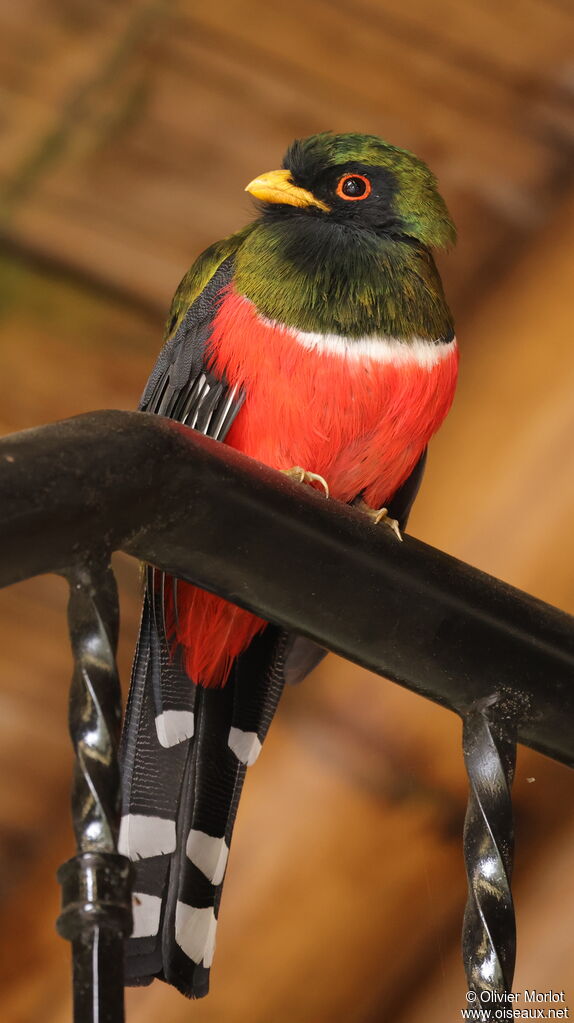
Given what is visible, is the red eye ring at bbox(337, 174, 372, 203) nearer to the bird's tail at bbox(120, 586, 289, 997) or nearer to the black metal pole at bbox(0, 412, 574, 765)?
the bird's tail at bbox(120, 586, 289, 997)

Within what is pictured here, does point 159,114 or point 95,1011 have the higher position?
point 159,114

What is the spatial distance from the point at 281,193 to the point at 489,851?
147 cm

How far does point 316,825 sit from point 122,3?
1587 millimetres

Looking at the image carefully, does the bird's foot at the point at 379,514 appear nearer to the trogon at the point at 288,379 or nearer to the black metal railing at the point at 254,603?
the trogon at the point at 288,379

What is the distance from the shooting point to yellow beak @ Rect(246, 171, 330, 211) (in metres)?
2.19

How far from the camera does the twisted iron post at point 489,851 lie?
89cm

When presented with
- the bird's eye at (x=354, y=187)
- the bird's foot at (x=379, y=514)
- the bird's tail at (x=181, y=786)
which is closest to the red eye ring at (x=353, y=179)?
the bird's eye at (x=354, y=187)

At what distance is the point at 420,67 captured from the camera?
106 inches

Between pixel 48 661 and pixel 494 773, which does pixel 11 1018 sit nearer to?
pixel 48 661

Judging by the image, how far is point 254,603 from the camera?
35.9 inches

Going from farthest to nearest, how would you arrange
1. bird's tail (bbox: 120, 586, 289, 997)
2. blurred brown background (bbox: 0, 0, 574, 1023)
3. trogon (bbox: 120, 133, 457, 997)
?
blurred brown background (bbox: 0, 0, 574, 1023) < trogon (bbox: 120, 133, 457, 997) < bird's tail (bbox: 120, 586, 289, 997)

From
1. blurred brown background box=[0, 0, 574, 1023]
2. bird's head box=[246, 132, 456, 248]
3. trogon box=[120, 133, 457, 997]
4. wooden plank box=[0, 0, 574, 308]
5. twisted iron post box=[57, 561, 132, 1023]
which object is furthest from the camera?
wooden plank box=[0, 0, 574, 308]

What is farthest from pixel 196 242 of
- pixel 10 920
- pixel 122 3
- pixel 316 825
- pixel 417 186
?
pixel 10 920

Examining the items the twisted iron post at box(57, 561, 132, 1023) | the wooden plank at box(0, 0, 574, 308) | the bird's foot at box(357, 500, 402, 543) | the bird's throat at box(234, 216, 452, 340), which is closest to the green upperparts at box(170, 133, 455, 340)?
the bird's throat at box(234, 216, 452, 340)
